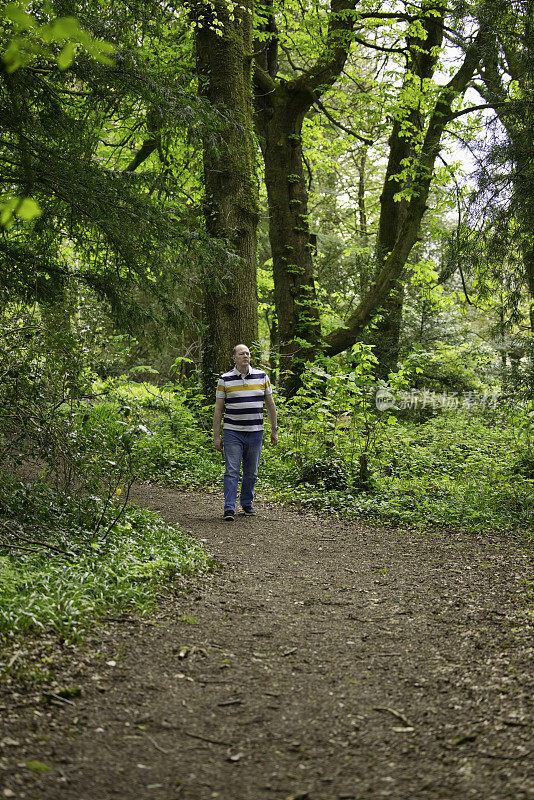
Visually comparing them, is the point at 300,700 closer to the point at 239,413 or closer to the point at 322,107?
the point at 239,413

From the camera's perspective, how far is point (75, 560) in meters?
4.79

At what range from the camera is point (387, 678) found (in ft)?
11.3

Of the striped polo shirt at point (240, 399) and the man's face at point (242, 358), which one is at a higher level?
the man's face at point (242, 358)

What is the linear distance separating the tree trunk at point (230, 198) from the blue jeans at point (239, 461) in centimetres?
382

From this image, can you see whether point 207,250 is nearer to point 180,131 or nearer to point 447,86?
point 180,131

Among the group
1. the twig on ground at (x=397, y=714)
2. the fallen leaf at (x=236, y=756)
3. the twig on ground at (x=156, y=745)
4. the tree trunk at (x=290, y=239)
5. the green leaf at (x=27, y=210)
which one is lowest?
the twig on ground at (x=156, y=745)

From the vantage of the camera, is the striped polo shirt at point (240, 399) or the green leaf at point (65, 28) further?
the striped polo shirt at point (240, 399)

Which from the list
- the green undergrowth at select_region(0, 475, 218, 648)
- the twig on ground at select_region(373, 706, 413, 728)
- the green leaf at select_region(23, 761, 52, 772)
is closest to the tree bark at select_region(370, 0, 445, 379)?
the green undergrowth at select_region(0, 475, 218, 648)

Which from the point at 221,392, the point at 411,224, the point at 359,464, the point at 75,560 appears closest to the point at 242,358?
the point at 221,392

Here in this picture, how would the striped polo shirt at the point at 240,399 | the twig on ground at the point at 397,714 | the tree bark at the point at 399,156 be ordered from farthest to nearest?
1. the tree bark at the point at 399,156
2. the striped polo shirt at the point at 240,399
3. the twig on ground at the point at 397,714

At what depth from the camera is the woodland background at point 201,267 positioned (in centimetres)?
538

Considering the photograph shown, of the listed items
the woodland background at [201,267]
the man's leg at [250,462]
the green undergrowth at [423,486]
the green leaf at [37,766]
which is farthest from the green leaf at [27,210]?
the green undergrowth at [423,486]

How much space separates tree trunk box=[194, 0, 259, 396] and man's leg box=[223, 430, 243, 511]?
12.7 ft

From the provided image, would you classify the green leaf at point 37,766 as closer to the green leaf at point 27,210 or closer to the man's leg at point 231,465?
the green leaf at point 27,210
